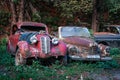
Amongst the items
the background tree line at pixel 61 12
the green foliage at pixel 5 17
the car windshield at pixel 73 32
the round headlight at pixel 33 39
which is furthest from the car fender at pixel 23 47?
the green foliage at pixel 5 17

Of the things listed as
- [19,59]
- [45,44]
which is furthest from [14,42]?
[45,44]

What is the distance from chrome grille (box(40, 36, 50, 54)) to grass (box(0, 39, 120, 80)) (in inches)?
23.3

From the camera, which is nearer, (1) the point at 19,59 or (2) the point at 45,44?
(2) the point at 45,44

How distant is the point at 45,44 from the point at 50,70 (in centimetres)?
156

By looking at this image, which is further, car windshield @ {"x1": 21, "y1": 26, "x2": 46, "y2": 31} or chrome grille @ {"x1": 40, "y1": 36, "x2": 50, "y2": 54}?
car windshield @ {"x1": 21, "y1": 26, "x2": 46, "y2": 31}

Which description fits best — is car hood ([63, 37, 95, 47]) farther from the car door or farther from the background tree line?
the background tree line

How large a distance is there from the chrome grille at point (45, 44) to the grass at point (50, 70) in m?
0.59

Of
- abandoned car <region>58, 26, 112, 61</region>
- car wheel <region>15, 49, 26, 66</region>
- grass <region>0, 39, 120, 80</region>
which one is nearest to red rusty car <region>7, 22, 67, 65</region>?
car wheel <region>15, 49, 26, 66</region>

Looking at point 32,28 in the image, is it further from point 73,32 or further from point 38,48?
point 38,48

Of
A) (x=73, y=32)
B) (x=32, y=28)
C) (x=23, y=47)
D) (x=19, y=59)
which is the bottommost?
(x=19, y=59)

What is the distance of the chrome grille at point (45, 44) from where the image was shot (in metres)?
13.3

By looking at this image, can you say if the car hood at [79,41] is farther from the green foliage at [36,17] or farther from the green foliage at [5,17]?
the green foliage at [5,17]

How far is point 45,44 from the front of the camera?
13.4 m

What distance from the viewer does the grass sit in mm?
10429
